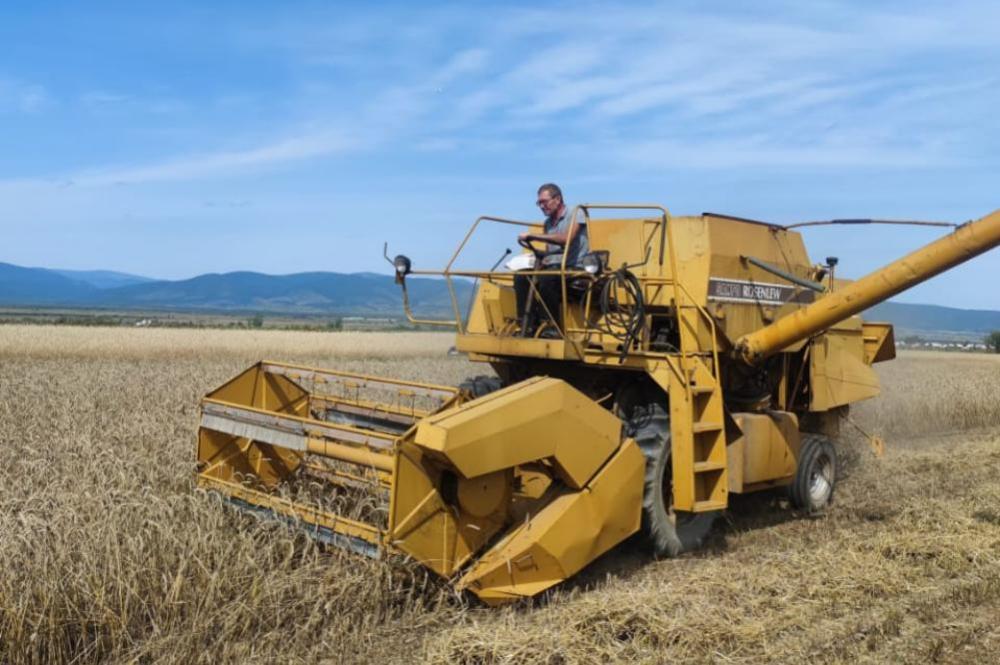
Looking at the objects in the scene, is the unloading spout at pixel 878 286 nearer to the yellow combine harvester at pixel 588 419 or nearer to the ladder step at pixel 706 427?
the yellow combine harvester at pixel 588 419

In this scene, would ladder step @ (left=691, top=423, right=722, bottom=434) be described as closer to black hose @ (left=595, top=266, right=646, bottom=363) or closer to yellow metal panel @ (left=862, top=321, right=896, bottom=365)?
black hose @ (left=595, top=266, right=646, bottom=363)

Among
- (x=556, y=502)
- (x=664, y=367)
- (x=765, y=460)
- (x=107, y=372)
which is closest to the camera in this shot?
(x=556, y=502)

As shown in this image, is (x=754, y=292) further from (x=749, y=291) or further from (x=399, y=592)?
(x=399, y=592)

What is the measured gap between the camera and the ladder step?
246 inches

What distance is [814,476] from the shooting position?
27.0ft

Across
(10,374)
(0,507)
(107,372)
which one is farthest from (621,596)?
(10,374)

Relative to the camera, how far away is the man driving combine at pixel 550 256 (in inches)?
258

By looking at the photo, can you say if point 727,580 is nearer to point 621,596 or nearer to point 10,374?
point 621,596

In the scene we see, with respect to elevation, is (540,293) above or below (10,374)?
above

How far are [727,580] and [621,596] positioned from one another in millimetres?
929

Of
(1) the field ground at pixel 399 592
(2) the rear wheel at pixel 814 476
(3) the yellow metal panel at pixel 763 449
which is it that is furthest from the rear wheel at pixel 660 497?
(2) the rear wheel at pixel 814 476

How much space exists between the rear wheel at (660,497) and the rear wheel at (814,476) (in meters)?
1.58

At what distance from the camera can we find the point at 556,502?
548 cm

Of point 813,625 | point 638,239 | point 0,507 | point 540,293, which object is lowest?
→ point 813,625
